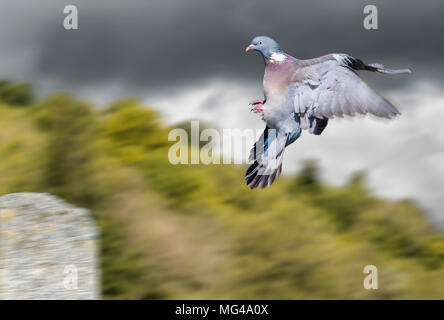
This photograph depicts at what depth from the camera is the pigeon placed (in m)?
4.26

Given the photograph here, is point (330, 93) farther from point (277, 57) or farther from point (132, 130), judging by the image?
point (132, 130)

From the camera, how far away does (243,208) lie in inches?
509

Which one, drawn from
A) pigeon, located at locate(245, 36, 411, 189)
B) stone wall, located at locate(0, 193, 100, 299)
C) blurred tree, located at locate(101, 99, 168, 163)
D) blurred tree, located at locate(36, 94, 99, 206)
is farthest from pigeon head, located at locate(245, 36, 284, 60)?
blurred tree, located at locate(101, 99, 168, 163)

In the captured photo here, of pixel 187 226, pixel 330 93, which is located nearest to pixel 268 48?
pixel 330 93

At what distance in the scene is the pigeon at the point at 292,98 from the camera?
426 cm

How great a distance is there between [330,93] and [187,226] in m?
8.03

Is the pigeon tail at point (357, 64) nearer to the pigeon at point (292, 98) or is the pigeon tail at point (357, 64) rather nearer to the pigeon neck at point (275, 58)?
the pigeon at point (292, 98)

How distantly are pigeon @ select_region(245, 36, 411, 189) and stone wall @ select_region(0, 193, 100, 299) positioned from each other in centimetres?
518

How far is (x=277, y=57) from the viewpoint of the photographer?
431cm

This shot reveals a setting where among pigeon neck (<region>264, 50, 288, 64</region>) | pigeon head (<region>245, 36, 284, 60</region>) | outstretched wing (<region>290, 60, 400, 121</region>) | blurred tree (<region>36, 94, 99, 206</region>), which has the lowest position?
outstretched wing (<region>290, 60, 400, 121</region>)

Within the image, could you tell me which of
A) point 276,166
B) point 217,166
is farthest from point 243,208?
point 276,166

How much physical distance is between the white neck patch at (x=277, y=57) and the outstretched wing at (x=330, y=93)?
182 millimetres

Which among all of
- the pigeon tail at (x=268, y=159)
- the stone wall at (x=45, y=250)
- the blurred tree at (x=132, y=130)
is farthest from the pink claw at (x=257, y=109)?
the blurred tree at (x=132, y=130)

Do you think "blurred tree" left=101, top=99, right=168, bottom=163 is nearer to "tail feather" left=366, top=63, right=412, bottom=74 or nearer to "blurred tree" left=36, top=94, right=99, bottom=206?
"blurred tree" left=36, top=94, right=99, bottom=206
